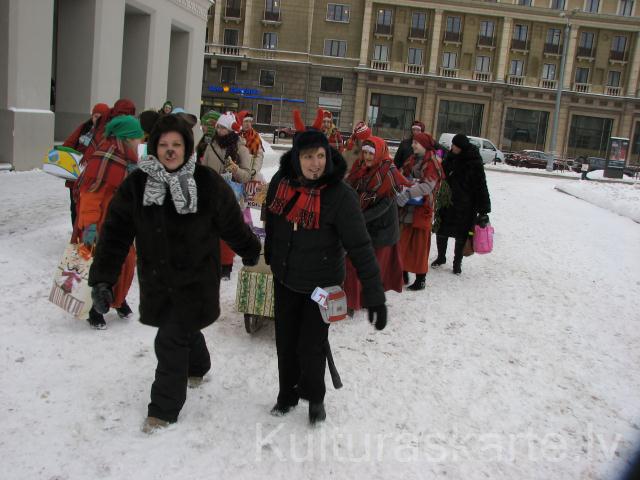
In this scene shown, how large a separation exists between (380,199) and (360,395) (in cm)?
187

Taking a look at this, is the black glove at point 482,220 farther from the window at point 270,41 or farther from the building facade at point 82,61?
the window at point 270,41

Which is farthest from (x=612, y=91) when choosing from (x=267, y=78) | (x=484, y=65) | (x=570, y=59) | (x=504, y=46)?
(x=267, y=78)

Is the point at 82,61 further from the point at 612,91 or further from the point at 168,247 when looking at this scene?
the point at 612,91

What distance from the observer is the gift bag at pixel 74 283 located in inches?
165

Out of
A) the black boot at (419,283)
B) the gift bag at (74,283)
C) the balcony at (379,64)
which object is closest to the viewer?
the gift bag at (74,283)

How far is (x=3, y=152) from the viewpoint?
11227 millimetres

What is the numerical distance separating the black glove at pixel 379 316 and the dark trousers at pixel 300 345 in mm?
301

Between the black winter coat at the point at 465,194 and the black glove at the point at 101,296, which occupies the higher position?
the black winter coat at the point at 465,194

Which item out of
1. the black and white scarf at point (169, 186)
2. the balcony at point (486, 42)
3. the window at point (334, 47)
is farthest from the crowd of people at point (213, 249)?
the balcony at point (486, 42)

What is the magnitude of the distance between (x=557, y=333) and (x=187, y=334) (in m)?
3.75

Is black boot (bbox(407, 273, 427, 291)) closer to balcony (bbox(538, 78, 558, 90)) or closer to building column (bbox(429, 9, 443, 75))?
building column (bbox(429, 9, 443, 75))

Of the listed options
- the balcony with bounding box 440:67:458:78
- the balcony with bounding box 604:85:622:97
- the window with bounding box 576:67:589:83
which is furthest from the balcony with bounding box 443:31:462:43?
the balcony with bounding box 604:85:622:97

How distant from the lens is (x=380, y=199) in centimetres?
500

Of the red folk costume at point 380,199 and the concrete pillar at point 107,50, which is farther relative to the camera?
the concrete pillar at point 107,50
